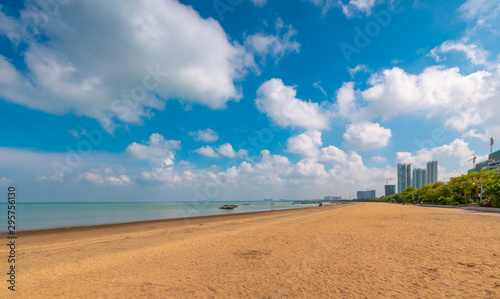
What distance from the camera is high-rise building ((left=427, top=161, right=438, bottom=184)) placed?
165m

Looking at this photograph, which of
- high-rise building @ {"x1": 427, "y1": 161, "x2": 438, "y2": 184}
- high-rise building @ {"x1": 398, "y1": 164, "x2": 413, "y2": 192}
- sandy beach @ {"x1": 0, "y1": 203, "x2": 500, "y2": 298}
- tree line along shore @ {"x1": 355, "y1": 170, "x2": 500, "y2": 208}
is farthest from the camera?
high-rise building @ {"x1": 398, "y1": 164, "x2": 413, "y2": 192}

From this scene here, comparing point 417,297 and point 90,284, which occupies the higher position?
point 417,297

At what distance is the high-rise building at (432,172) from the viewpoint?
164625 mm

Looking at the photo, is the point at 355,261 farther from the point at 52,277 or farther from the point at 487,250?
the point at 52,277

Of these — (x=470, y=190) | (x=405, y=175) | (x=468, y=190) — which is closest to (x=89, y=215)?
(x=468, y=190)

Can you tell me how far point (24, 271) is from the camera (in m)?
9.02

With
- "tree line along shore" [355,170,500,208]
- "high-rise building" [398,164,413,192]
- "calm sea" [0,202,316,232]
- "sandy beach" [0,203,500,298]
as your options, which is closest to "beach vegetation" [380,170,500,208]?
"tree line along shore" [355,170,500,208]

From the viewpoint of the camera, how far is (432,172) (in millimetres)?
167625

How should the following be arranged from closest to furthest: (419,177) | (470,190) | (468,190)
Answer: (468,190), (470,190), (419,177)

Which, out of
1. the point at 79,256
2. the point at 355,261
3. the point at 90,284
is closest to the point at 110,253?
the point at 79,256

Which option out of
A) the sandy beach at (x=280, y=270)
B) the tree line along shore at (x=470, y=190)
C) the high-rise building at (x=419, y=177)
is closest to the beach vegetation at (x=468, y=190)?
the tree line along shore at (x=470, y=190)

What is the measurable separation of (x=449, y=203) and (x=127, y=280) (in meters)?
67.4

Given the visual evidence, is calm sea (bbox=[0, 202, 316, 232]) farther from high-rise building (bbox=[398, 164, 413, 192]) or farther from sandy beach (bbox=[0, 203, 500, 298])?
high-rise building (bbox=[398, 164, 413, 192])

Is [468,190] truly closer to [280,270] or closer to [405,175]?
[280,270]
